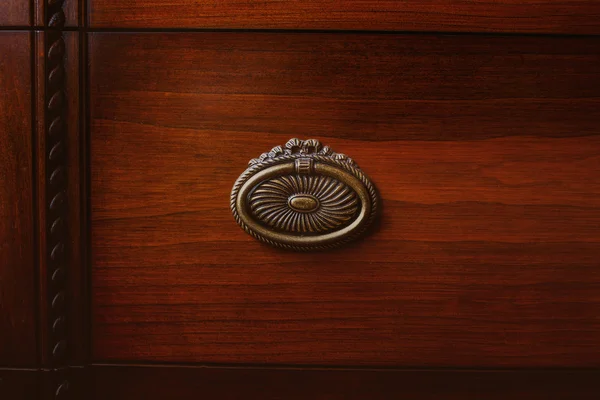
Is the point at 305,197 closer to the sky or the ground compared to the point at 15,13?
closer to the ground

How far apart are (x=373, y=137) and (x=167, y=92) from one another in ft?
0.54

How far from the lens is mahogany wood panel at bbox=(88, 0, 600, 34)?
0.35m

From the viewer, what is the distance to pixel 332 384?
1.26 ft

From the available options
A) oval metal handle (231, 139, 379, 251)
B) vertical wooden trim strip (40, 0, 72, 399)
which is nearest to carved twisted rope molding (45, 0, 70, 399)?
vertical wooden trim strip (40, 0, 72, 399)

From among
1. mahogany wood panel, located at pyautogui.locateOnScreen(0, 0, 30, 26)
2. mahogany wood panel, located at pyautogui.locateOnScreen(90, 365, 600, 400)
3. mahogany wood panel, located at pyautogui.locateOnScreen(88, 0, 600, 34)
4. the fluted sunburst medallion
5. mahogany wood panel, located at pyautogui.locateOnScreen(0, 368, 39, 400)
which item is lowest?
mahogany wood panel, located at pyautogui.locateOnScreen(90, 365, 600, 400)

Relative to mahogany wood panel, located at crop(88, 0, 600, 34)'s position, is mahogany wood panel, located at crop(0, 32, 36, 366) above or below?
below

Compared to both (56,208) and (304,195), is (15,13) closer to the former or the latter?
(56,208)

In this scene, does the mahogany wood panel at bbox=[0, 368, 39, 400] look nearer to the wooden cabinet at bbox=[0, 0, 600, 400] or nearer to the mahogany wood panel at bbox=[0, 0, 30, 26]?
the wooden cabinet at bbox=[0, 0, 600, 400]

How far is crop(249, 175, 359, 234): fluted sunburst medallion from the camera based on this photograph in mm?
362

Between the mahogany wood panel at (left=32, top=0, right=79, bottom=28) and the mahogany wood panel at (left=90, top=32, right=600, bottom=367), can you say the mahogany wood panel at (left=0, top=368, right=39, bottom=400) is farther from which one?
the mahogany wood panel at (left=32, top=0, right=79, bottom=28)

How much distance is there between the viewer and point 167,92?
368 millimetres

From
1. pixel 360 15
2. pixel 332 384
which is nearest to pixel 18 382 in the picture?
pixel 332 384

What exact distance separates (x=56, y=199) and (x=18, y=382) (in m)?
0.15

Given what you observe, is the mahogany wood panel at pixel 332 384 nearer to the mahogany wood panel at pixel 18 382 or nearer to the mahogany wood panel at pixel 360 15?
the mahogany wood panel at pixel 18 382
